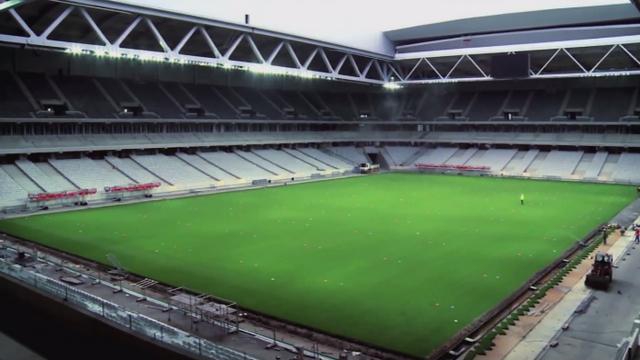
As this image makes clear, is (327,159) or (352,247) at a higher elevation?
(327,159)

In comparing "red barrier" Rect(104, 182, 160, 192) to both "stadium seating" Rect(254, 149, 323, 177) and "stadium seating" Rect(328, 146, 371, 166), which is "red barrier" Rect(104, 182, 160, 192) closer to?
"stadium seating" Rect(254, 149, 323, 177)

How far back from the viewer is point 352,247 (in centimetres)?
1905

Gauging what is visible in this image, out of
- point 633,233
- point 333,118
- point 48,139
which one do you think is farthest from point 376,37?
point 633,233

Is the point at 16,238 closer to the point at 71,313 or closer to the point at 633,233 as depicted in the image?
the point at 71,313

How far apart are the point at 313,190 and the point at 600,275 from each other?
81.1 ft

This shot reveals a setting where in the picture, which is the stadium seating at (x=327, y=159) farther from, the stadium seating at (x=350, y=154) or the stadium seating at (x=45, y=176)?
the stadium seating at (x=45, y=176)

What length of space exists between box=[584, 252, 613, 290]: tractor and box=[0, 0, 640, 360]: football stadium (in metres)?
0.05

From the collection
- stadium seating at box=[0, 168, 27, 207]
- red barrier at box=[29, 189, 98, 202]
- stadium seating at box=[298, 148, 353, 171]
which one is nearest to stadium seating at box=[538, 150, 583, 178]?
stadium seating at box=[298, 148, 353, 171]

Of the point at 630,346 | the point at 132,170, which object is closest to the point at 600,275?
the point at 630,346

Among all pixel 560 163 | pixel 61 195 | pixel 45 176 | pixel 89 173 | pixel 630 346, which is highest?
pixel 560 163

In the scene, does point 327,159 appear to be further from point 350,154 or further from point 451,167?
point 451,167

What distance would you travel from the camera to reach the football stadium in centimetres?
1139

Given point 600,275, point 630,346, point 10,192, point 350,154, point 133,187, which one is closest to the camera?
point 630,346

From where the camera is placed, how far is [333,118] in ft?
193
